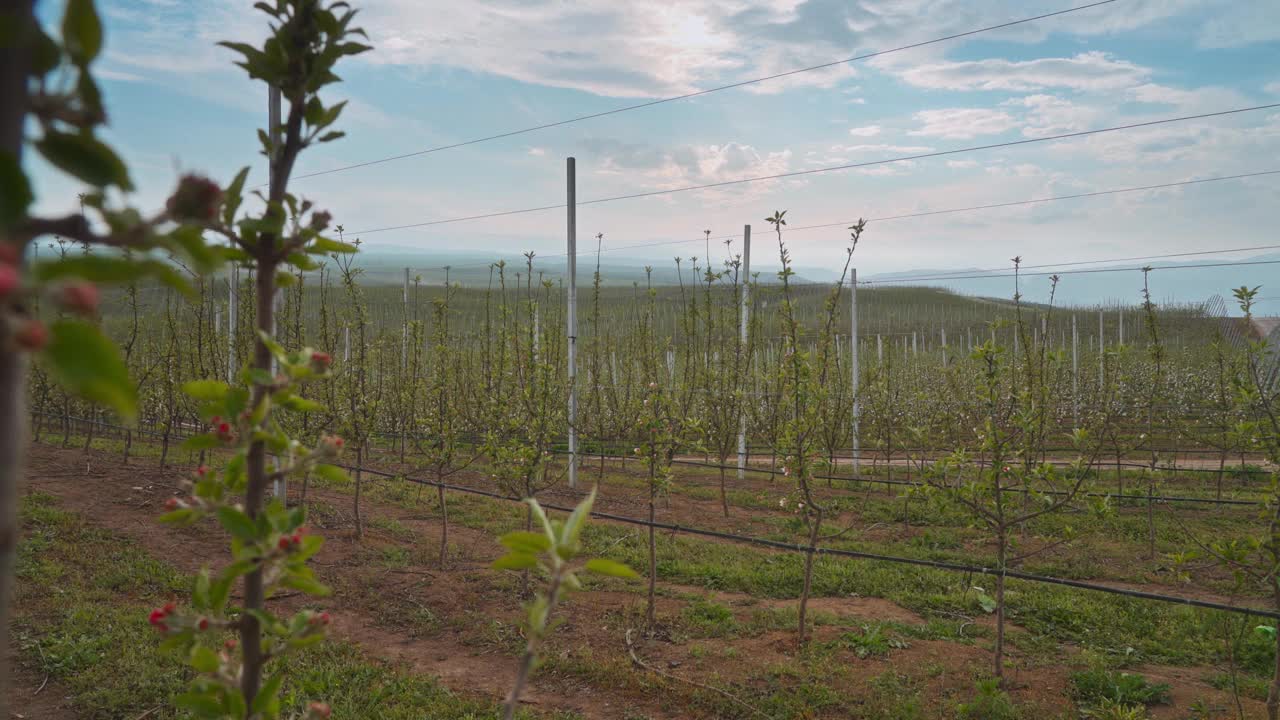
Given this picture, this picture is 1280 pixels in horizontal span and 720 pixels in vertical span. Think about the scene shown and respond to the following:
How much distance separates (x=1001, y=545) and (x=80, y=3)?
5251 millimetres

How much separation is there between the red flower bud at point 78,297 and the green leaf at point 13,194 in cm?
10

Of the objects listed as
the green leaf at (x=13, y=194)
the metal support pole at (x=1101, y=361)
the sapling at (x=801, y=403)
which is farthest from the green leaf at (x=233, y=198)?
the metal support pole at (x=1101, y=361)

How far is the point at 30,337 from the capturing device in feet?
1.09

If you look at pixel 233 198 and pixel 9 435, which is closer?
pixel 9 435

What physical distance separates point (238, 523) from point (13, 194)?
1.89ft

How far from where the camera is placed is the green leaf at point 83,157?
521mm

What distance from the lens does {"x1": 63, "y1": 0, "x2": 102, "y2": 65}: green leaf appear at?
1.59ft

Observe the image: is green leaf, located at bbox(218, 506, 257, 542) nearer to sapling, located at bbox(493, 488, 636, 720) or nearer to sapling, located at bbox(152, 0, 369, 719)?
sapling, located at bbox(152, 0, 369, 719)

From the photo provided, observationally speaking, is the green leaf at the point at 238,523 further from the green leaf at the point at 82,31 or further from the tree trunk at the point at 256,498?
the green leaf at the point at 82,31

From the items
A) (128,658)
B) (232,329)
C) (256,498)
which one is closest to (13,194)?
(256,498)

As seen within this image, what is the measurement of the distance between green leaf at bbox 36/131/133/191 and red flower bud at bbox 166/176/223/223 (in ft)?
0.32

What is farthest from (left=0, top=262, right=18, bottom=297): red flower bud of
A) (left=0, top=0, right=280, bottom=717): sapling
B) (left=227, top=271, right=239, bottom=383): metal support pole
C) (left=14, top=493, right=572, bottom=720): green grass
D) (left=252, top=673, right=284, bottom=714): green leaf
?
(left=227, top=271, right=239, bottom=383): metal support pole

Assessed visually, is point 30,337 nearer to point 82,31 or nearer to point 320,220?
point 82,31

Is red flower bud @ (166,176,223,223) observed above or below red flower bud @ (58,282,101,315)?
above
